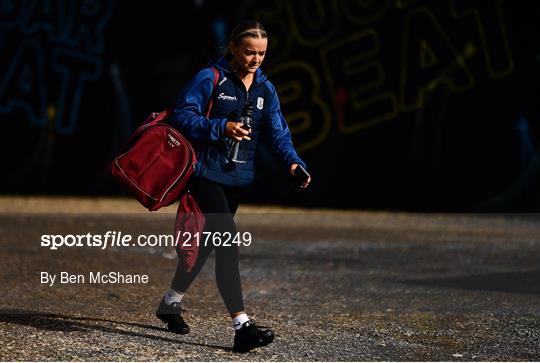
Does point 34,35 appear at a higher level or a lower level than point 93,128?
higher

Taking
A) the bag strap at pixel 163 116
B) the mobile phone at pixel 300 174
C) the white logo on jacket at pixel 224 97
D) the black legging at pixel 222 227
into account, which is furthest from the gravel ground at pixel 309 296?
the white logo on jacket at pixel 224 97

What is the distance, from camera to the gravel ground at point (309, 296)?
6035mm

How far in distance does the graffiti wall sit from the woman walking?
11.4 metres

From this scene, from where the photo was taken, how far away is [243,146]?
19.1ft

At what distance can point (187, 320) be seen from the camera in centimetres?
691

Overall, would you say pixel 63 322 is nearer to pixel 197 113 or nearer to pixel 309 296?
pixel 197 113

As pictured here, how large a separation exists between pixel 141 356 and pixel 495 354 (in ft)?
6.06

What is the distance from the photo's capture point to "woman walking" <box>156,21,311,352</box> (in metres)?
5.73

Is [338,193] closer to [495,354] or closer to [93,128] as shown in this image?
[93,128]

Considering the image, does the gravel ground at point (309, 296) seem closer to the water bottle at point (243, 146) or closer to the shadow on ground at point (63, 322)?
the shadow on ground at point (63, 322)

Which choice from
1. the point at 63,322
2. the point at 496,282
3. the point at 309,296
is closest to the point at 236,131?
the point at 63,322

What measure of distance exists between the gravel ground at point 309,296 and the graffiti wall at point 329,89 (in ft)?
9.45

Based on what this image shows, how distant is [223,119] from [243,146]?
0.83ft

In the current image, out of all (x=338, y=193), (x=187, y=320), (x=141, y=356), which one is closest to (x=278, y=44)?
(x=338, y=193)
